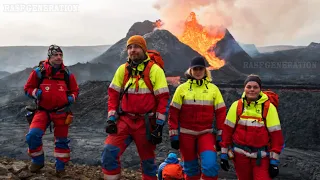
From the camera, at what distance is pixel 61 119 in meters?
5.52

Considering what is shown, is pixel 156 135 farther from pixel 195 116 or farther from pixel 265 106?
pixel 265 106

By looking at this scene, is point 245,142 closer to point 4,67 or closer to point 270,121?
point 270,121

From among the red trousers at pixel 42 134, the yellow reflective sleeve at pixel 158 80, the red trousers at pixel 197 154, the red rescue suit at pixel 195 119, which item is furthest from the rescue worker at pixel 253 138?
the red trousers at pixel 42 134

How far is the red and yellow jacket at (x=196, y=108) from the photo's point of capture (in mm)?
4809

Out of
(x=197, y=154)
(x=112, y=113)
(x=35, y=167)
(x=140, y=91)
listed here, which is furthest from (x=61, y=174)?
(x=197, y=154)

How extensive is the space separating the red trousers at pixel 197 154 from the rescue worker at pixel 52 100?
2166mm

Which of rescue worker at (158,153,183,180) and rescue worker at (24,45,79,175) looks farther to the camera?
rescue worker at (24,45,79,175)

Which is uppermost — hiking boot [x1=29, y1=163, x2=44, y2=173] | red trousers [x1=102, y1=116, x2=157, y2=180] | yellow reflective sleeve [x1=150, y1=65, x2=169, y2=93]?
yellow reflective sleeve [x1=150, y1=65, x2=169, y2=93]

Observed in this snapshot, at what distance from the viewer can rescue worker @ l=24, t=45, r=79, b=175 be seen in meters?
5.40

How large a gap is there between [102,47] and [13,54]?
3249 centimetres

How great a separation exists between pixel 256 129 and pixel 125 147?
1.92m

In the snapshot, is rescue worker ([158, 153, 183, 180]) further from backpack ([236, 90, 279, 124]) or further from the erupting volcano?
the erupting volcano

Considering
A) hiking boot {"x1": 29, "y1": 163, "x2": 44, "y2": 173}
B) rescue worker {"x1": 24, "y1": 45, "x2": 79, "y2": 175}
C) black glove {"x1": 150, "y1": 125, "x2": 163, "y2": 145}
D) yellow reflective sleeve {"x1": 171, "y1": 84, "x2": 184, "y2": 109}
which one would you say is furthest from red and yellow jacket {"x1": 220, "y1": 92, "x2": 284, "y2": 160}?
hiking boot {"x1": 29, "y1": 163, "x2": 44, "y2": 173}

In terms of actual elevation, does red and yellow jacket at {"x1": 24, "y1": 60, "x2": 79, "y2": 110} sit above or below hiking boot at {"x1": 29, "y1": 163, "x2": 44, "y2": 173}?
above
